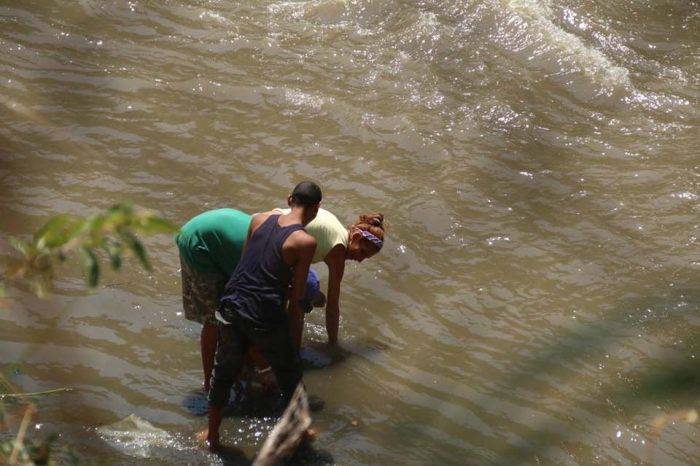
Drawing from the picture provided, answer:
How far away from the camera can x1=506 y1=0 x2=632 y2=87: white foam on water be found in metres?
10.3

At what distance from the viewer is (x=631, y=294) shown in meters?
7.31

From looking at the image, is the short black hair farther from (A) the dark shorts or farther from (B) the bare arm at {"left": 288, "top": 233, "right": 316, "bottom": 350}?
(A) the dark shorts

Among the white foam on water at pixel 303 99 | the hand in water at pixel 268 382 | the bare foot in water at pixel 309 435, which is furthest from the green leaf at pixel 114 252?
the white foam on water at pixel 303 99

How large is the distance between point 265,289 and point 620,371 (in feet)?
9.09

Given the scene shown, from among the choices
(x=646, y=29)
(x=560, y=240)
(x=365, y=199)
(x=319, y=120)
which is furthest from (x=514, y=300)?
(x=646, y=29)

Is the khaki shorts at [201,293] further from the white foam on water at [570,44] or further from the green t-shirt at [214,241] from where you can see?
the white foam on water at [570,44]

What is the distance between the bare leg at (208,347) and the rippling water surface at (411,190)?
0.81 feet

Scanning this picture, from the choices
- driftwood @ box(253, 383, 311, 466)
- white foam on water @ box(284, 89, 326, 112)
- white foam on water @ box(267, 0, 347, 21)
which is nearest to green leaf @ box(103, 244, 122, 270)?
driftwood @ box(253, 383, 311, 466)

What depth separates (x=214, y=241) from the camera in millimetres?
5559

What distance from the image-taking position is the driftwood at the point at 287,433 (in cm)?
512

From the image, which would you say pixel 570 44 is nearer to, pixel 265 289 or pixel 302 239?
pixel 302 239

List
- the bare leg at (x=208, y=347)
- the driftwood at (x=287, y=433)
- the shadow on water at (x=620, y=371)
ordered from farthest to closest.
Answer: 1. the shadow on water at (x=620, y=371)
2. the bare leg at (x=208, y=347)
3. the driftwood at (x=287, y=433)

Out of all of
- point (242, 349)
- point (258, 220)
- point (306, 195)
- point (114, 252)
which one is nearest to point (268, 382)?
point (242, 349)

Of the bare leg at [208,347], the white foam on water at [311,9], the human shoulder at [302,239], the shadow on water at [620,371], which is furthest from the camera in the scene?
the white foam on water at [311,9]
